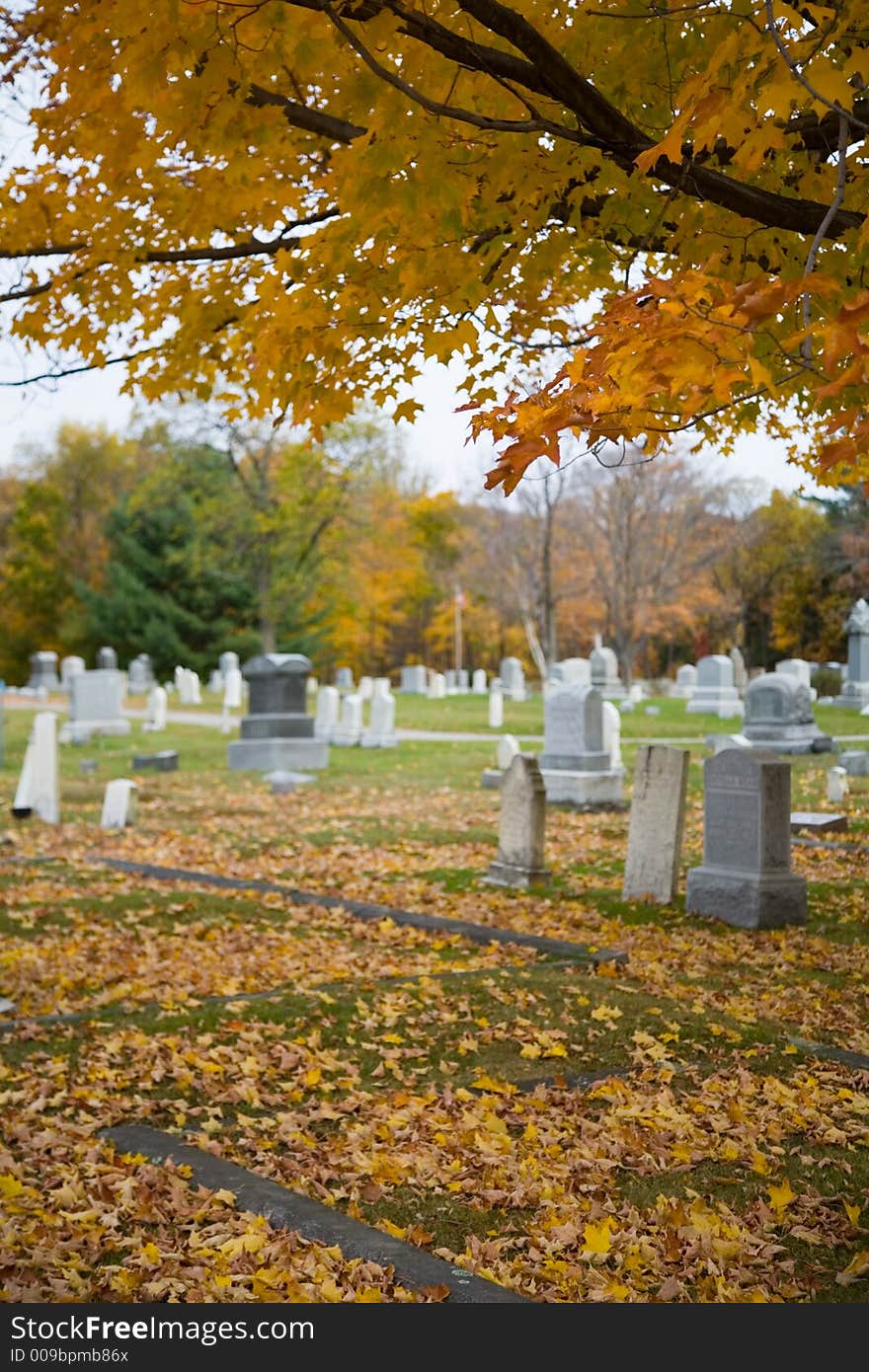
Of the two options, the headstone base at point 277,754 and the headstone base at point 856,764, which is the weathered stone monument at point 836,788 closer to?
the headstone base at point 856,764

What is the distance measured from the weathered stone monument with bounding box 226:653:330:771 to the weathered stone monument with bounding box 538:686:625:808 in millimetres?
6647

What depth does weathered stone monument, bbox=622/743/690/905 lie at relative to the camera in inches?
426

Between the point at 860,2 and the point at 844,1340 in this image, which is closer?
the point at 844,1340

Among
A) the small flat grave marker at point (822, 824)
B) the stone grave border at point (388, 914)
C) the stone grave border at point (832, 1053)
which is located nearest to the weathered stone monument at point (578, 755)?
the small flat grave marker at point (822, 824)

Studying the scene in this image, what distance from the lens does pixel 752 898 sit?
9820 mm

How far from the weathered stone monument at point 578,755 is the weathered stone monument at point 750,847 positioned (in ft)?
24.9

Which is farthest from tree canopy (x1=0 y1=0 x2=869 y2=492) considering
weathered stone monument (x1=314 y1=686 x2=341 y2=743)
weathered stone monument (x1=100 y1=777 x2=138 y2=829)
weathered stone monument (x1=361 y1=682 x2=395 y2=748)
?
weathered stone monument (x1=314 y1=686 x2=341 y2=743)

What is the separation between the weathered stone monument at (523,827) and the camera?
38.8 feet

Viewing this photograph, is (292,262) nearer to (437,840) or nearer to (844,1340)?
(844,1340)

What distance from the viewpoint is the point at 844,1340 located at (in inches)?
150

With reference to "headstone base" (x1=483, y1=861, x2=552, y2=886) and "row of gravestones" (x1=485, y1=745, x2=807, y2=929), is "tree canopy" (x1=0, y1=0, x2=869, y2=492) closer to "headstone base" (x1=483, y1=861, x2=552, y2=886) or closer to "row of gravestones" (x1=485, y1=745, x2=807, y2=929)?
"row of gravestones" (x1=485, y1=745, x2=807, y2=929)

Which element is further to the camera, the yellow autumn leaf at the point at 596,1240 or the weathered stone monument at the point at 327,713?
the weathered stone monument at the point at 327,713

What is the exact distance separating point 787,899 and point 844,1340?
6.26m

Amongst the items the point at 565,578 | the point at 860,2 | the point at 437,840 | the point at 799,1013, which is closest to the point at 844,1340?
the point at 799,1013
